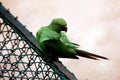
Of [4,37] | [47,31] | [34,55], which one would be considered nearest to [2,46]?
[4,37]

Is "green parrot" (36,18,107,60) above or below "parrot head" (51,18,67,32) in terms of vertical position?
below

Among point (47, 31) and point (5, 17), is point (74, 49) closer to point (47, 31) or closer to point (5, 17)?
point (47, 31)

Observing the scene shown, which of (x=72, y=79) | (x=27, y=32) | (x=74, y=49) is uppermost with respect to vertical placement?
(x=27, y=32)

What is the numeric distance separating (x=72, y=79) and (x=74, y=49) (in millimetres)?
197

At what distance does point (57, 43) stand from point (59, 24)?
11cm

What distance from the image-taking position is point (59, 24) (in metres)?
1.92

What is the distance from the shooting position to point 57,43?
1950mm

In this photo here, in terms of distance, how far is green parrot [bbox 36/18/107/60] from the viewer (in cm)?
192

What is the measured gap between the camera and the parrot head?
191 centimetres

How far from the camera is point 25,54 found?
215 centimetres

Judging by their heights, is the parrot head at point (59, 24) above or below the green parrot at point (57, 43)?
above

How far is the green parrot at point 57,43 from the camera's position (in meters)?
1.92

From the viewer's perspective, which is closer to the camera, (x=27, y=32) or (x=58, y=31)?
(x=58, y=31)

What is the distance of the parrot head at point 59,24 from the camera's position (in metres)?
1.91
